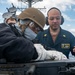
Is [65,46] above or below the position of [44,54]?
below

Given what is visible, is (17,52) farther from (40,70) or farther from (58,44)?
(58,44)

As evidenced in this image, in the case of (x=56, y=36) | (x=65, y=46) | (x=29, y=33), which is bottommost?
(x=65, y=46)

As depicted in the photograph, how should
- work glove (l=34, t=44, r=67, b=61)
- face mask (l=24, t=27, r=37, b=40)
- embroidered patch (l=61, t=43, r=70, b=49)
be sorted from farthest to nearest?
embroidered patch (l=61, t=43, r=70, b=49) → face mask (l=24, t=27, r=37, b=40) → work glove (l=34, t=44, r=67, b=61)

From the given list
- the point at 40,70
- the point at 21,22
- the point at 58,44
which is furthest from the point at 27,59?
the point at 58,44

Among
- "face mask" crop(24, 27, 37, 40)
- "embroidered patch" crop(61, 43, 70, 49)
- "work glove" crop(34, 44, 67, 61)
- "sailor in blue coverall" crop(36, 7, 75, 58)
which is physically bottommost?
"embroidered patch" crop(61, 43, 70, 49)

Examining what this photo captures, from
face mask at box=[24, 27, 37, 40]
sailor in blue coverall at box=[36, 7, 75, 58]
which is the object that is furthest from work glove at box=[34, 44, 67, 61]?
sailor in blue coverall at box=[36, 7, 75, 58]

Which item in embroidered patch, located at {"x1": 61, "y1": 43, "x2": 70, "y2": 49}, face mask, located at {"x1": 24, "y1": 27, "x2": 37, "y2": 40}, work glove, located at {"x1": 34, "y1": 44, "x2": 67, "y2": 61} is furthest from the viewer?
embroidered patch, located at {"x1": 61, "y1": 43, "x2": 70, "y2": 49}

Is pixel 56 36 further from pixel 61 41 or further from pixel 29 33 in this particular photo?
pixel 29 33

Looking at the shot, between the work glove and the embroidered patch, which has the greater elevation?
the work glove

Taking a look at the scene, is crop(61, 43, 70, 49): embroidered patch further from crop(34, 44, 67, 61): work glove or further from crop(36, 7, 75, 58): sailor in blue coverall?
crop(34, 44, 67, 61): work glove

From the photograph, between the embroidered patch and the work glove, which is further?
the embroidered patch

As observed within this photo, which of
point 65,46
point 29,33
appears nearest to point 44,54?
point 29,33

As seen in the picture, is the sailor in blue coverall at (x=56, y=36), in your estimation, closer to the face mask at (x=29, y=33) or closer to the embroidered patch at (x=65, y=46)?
the embroidered patch at (x=65, y=46)

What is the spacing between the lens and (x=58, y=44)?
4.74m
